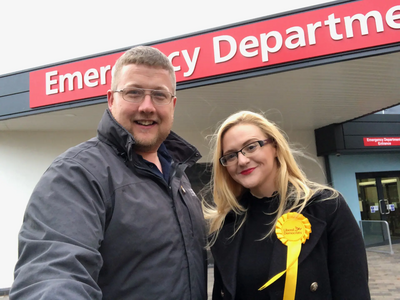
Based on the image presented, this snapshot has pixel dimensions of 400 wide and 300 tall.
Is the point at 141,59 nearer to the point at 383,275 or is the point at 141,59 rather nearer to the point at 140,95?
the point at 140,95


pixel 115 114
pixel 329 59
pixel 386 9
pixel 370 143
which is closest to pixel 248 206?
Answer: pixel 115 114

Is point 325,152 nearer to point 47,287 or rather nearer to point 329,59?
point 329,59

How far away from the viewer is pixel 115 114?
65.1 inches

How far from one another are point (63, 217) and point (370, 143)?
9.29 meters

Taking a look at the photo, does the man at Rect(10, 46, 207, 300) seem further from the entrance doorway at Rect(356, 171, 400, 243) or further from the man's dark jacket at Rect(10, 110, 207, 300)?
the entrance doorway at Rect(356, 171, 400, 243)

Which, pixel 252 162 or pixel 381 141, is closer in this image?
pixel 252 162

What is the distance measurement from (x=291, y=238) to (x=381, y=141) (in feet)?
28.1

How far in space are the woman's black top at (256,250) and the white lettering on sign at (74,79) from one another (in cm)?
423

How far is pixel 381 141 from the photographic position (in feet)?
28.7

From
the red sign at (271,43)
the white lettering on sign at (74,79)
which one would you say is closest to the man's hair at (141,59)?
the red sign at (271,43)

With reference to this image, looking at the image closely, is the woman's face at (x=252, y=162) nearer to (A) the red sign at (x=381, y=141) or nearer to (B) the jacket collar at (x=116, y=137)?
(B) the jacket collar at (x=116, y=137)

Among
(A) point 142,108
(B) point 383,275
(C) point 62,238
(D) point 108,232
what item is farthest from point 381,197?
(C) point 62,238

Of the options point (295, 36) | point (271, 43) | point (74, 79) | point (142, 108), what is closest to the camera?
point (142, 108)

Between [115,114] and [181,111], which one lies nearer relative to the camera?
[115,114]
